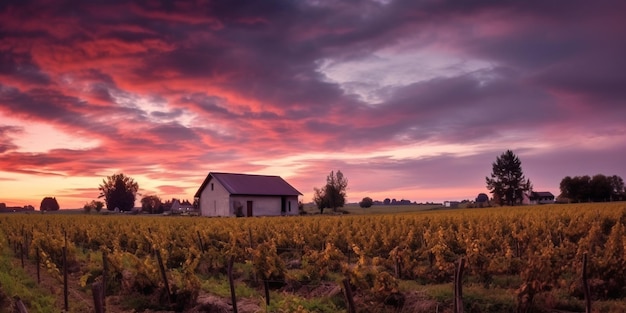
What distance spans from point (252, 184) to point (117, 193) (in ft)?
161

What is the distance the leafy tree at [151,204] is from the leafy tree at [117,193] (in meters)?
5.26

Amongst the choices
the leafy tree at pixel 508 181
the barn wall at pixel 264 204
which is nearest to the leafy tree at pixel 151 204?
the barn wall at pixel 264 204

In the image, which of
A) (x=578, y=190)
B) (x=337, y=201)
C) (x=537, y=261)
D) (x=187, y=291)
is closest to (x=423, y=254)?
(x=537, y=261)

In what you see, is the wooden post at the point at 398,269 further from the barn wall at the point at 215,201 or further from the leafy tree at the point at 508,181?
the leafy tree at the point at 508,181

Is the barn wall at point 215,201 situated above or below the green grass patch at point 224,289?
above

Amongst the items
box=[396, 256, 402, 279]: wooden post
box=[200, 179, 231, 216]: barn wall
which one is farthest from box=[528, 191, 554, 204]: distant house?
box=[396, 256, 402, 279]: wooden post

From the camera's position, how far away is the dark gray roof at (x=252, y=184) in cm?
4969

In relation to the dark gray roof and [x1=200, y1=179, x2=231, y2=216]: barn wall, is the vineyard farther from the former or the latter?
the dark gray roof

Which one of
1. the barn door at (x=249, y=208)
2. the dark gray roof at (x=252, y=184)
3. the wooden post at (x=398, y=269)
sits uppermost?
the dark gray roof at (x=252, y=184)

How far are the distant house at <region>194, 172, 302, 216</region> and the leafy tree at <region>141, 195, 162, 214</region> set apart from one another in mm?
28935

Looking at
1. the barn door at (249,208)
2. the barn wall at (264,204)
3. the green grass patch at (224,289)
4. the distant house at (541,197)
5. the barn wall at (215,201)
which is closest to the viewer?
the green grass patch at (224,289)

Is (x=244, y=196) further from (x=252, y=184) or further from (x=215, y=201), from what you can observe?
(x=252, y=184)

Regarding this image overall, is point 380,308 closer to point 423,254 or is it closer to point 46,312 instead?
point 423,254

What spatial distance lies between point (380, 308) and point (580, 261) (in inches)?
208
